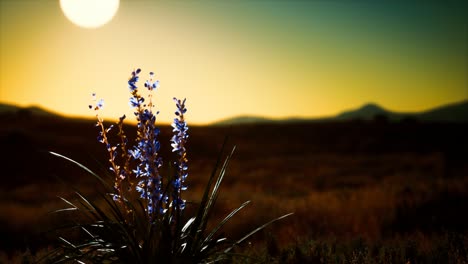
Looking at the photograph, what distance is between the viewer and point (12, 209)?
37.3ft

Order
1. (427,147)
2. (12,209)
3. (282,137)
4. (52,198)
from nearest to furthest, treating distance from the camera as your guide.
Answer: (12,209), (52,198), (427,147), (282,137)

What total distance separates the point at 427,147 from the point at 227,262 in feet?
130

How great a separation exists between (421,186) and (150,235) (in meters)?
12.0

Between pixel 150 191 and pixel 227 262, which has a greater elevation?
pixel 150 191

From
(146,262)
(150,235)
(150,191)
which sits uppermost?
(150,191)

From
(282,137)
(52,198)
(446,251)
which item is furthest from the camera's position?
(282,137)

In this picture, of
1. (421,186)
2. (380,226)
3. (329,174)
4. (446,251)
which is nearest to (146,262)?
(446,251)

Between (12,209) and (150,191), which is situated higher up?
(150,191)

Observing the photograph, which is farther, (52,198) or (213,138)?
(213,138)

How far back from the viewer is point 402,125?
53.3 metres

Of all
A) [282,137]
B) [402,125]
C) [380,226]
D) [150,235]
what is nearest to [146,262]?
[150,235]

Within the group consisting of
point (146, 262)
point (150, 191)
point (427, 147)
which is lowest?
point (427, 147)

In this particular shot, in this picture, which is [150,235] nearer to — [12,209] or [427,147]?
[12,209]

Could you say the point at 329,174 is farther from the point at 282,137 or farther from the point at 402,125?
the point at 402,125
